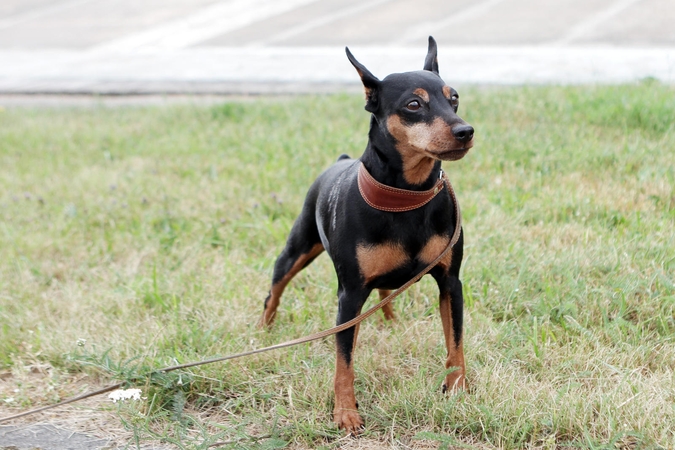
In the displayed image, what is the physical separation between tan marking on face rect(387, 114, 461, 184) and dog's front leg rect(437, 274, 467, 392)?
41 cm

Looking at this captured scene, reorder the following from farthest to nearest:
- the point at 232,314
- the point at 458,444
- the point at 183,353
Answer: the point at 232,314 < the point at 183,353 < the point at 458,444

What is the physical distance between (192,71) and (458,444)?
8076 millimetres

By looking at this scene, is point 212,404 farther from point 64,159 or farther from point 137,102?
point 137,102

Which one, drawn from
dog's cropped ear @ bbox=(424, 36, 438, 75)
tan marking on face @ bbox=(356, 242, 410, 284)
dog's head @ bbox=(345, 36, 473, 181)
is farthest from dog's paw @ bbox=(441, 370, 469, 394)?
dog's cropped ear @ bbox=(424, 36, 438, 75)

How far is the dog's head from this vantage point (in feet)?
7.97

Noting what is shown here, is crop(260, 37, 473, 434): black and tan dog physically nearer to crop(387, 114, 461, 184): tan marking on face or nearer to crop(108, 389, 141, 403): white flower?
crop(387, 114, 461, 184): tan marking on face

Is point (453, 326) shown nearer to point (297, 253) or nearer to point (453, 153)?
point (453, 153)

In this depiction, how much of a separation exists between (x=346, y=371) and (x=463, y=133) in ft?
3.20

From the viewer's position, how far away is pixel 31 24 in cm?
1481

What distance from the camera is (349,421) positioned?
273 centimetres

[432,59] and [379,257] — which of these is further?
[432,59]

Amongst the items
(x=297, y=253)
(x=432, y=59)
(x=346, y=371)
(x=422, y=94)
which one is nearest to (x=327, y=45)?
(x=297, y=253)

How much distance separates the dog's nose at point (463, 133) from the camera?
2395 mm

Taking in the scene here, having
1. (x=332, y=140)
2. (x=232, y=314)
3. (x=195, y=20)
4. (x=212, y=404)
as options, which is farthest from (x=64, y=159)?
(x=195, y=20)
